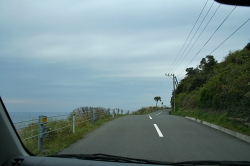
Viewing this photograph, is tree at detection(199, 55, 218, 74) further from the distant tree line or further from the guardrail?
the guardrail

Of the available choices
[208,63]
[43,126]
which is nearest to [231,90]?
[43,126]

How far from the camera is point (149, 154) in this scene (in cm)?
805

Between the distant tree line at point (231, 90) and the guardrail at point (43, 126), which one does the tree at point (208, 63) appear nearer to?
the distant tree line at point (231, 90)

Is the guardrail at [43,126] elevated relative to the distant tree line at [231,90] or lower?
lower

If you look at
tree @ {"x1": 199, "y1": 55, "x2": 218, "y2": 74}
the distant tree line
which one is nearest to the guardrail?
the distant tree line

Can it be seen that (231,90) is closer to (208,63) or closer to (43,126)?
(43,126)

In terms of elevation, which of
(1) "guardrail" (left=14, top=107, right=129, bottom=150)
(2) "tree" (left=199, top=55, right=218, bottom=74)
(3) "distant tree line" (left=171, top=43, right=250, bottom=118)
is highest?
(2) "tree" (left=199, top=55, right=218, bottom=74)

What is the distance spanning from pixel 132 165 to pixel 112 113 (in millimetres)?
26102

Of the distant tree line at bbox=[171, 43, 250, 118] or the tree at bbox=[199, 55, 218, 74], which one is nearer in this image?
the distant tree line at bbox=[171, 43, 250, 118]

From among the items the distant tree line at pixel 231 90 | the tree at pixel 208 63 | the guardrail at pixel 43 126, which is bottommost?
the guardrail at pixel 43 126

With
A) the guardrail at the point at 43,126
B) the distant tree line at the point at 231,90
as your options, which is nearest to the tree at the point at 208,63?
the distant tree line at the point at 231,90

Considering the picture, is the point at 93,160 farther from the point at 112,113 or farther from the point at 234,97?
the point at 112,113

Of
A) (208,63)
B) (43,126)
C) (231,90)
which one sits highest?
(208,63)

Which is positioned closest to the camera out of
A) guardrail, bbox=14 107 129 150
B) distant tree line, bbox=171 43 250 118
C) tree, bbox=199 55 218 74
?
guardrail, bbox=14 107 129 150
